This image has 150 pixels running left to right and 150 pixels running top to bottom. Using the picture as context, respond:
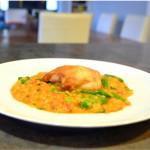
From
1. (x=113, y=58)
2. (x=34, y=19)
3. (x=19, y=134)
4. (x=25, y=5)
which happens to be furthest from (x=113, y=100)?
(x=25, y=5)

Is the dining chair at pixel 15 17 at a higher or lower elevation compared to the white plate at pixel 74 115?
lower

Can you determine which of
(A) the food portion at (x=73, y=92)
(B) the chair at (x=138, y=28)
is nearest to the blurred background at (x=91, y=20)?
(B) the chair at (x=138, y=28)

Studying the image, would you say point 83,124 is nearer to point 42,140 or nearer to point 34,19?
point 42,140

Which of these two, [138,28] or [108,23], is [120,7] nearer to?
[108,23]

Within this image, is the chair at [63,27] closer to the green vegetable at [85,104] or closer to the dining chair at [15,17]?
the dining chair at [15,17]

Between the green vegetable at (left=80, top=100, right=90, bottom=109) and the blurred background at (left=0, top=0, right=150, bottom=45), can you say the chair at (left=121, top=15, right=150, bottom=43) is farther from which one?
the green vegetable at (left=80, top=100, right=90, bottom=109)

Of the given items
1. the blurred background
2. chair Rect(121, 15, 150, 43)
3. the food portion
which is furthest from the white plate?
chair Rect(121, 15, 150, 43)

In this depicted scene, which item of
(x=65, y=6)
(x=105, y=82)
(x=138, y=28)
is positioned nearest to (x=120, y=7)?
(x=138, y=28)
